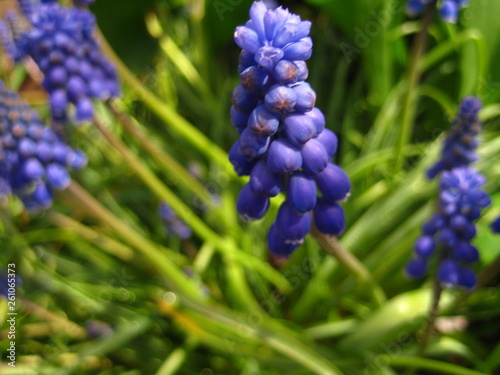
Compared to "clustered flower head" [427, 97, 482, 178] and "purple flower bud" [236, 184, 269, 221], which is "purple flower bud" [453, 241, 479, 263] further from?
"purple flower bud" [236, 184, 269, 221]

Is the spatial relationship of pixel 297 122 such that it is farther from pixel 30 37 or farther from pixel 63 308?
pixel 63 308

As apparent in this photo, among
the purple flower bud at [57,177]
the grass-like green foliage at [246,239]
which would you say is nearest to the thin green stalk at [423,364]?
the grass-like green foliage at [246,239]

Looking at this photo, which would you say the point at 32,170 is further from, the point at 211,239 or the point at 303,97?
the point at 303,97

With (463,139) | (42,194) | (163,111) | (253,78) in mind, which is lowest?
(253,78)

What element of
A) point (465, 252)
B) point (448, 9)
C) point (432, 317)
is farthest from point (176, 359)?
point (448, 9)

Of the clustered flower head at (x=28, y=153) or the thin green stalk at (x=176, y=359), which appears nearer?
the clustered flower head at (x=28, y=153)

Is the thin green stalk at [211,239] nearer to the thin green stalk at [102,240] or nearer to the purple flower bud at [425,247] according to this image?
the thin green stalk at [102,240]
